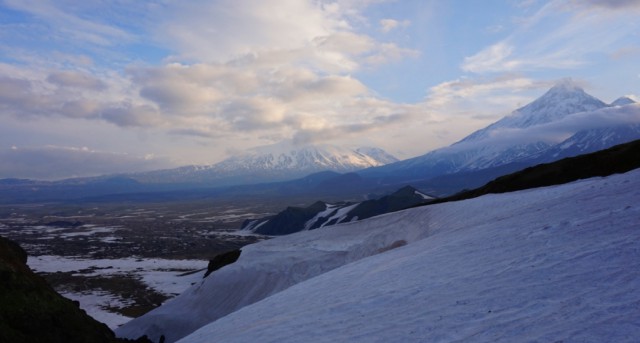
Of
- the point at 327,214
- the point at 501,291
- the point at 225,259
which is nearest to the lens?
the point at 501,291

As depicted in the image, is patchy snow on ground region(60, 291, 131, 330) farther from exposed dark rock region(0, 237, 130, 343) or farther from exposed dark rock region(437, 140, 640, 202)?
exposed dark rock region(437, 140, 640, 202)

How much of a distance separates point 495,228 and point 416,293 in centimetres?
833

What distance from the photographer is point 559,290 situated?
9.77m

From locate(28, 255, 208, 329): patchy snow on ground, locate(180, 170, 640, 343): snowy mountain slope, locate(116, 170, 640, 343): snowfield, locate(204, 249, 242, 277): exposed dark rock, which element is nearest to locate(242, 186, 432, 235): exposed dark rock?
locate(28, 255, 208, 329): patchy snow on ground

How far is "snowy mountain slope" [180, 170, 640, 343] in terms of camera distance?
840cm

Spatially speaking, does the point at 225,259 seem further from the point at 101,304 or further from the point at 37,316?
the point at 37,316

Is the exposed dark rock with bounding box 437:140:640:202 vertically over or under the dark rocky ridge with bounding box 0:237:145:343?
over

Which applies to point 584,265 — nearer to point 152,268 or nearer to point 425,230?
point 425,230

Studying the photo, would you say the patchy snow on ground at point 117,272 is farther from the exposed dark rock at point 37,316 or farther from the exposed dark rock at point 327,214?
the exposed dark rock at point 327,214

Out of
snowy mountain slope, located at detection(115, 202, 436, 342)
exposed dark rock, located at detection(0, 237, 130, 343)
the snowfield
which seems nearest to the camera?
the snowfield

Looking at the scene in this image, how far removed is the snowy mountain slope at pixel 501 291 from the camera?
840 cm

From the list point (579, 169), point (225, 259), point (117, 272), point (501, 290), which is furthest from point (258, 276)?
point (117, 272)

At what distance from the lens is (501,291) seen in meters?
10.7

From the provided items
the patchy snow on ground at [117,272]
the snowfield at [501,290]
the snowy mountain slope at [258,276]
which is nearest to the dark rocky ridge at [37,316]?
the snowfield at [501,290]
